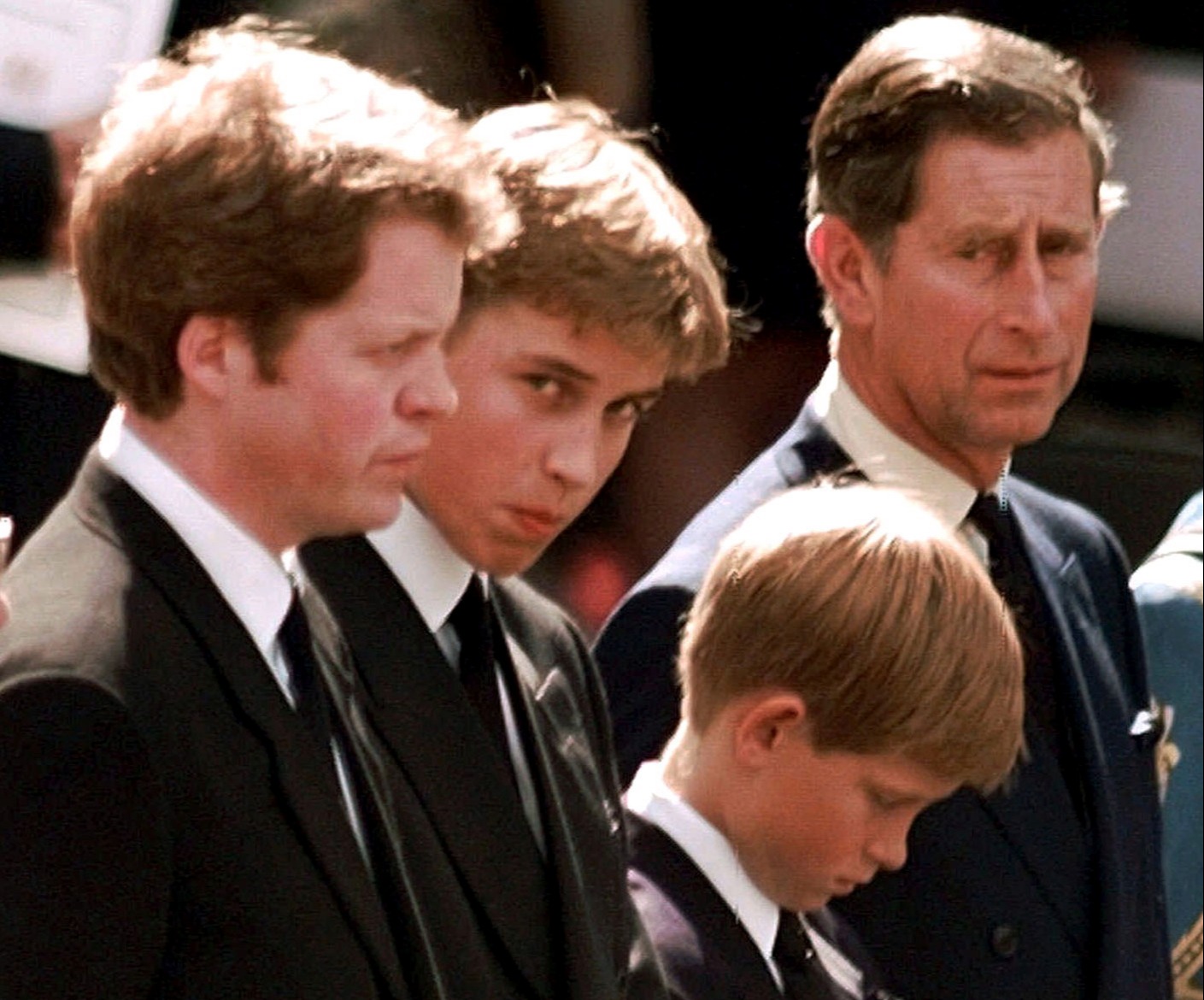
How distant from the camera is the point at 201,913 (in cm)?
215

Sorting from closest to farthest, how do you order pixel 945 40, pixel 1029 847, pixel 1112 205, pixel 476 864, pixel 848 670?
pixel 476 864
pixel 848 670
pixel 1029 847
pixel 945 40
pixel 1112 205

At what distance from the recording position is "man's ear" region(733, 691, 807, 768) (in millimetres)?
2840

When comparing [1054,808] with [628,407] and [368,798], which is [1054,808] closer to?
[628,407]

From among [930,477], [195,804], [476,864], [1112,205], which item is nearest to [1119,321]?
[1112,205]

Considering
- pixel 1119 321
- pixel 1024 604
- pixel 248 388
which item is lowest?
pixel 1119 321

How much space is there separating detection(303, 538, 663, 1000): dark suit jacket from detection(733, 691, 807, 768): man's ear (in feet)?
0.71

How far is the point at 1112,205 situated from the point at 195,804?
1.74 m

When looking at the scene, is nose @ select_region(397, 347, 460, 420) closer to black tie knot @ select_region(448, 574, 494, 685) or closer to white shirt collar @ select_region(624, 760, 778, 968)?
black tie knot @ select_region(448, 574, 494, 685)

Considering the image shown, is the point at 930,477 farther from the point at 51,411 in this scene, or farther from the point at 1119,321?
the point at 1119,321

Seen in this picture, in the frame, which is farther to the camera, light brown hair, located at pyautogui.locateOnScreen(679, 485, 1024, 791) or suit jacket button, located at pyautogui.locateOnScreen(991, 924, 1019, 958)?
suit jacket button, located at pyautogui.locateOnScreen(991, 924, 1019, 958)

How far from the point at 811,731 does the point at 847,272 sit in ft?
2.24

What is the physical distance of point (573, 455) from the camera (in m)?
2.67

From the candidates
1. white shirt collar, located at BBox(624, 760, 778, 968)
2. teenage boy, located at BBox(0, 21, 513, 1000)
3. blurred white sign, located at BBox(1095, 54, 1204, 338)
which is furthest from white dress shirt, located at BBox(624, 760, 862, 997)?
blurred white sign, located at BBox(1095, 54, 1204, 338)

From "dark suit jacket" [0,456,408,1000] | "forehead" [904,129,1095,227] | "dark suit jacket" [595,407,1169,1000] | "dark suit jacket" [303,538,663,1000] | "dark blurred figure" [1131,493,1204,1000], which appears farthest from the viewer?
"dark blurred figure" [1131,493,1204,1000]
